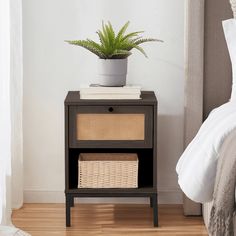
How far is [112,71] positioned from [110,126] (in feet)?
0.89

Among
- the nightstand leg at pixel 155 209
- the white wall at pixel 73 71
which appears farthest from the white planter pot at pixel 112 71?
the nightstand leg at pixel 155 209

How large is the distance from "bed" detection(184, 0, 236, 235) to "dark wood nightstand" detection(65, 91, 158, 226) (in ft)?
0.96

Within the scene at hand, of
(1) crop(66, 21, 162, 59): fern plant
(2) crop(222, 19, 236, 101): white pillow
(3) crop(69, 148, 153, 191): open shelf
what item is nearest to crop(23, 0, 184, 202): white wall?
(3) crop(69, 148, 153, 191): open shelf

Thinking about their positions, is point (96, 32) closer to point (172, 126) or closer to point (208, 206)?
point (172, 126)

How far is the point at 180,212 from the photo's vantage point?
4.05m

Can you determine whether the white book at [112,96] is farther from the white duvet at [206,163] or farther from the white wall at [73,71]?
the white duvet at [206,163]

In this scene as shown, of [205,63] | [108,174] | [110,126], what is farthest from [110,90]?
[205,63]

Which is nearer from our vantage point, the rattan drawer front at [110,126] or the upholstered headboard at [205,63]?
the rattan drawer front at [110,126]

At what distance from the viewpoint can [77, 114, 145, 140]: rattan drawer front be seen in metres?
3.73

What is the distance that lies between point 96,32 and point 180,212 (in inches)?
40.6

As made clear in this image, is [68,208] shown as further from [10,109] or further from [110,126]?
[10,109]

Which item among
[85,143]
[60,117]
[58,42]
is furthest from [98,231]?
[58,42]

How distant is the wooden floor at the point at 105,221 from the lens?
3.71 m

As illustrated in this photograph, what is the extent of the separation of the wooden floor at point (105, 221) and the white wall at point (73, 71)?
0.15 meters
